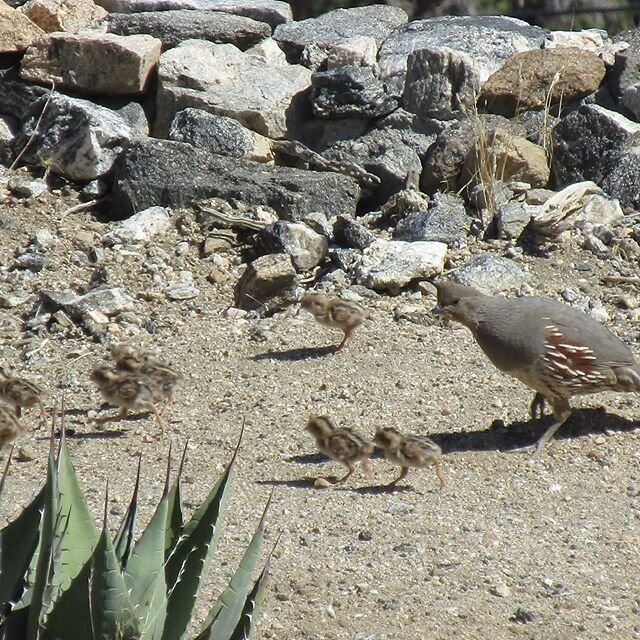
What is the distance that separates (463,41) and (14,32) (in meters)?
4.70

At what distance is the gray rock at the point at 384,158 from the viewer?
1153 cm

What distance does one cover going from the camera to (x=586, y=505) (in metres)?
7.24

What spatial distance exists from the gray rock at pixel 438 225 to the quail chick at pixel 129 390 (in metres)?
3.35

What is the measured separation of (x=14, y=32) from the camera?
1245cm

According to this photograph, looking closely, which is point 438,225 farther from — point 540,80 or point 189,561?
point 189,561

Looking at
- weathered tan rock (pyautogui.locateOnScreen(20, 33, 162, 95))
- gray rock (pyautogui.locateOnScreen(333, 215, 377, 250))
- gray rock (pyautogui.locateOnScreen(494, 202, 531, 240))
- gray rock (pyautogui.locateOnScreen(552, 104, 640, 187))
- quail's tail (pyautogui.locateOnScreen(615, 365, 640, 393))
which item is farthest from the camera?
weathered tan rock (pyautogui.locateOnScreen(20, 33, 162, 95))

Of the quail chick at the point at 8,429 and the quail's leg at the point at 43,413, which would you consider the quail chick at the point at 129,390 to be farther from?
the quail chick at the point at 8,429

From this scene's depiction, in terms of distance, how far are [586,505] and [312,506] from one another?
5.41 ft

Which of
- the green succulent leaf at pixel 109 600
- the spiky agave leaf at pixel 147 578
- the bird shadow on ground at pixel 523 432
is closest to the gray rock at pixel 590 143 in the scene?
the bird shadow on ground at pixel 523 432

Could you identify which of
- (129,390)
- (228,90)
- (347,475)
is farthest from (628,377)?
(228,90)

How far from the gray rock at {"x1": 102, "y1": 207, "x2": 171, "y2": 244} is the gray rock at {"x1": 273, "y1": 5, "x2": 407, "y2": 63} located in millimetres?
2977

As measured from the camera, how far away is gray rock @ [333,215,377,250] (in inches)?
417

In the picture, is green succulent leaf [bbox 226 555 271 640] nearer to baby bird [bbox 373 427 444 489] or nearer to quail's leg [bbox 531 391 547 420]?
baby bird [bbox 373 427 444 489]

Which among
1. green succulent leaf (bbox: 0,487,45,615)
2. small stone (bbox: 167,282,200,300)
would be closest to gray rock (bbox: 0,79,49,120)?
small stone (bbox: 167,282,200,300)
